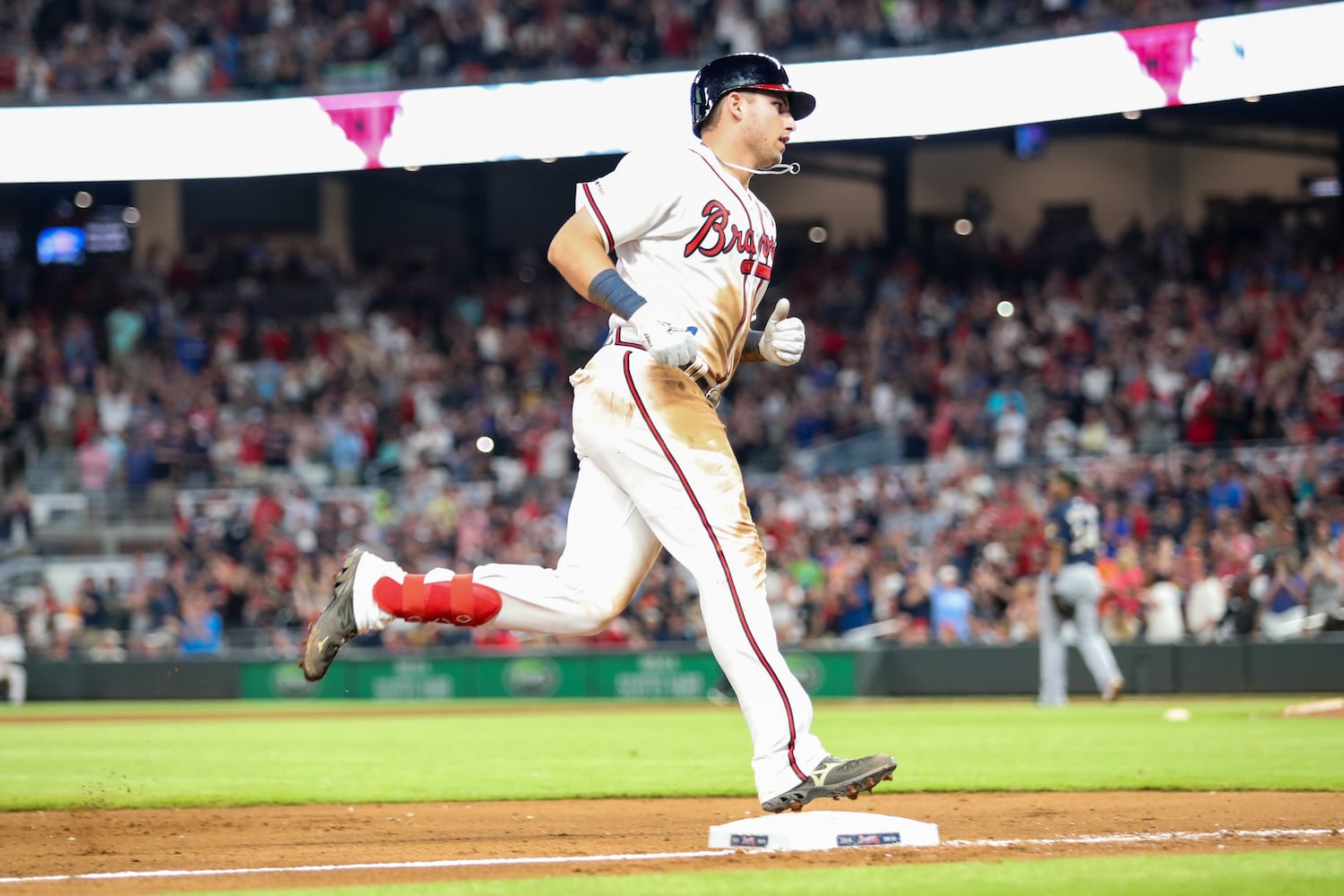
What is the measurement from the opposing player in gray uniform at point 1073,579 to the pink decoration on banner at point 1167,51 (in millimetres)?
7655

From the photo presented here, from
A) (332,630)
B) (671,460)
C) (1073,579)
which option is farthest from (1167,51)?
(332,630)

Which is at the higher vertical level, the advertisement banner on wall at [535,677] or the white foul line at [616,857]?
the white foul line at [616,857]

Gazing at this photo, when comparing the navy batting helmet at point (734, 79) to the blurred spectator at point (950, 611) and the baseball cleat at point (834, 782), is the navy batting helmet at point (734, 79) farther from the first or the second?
the blurred spectator at point (950, 611)

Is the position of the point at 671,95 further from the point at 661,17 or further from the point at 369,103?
the point at 369,103

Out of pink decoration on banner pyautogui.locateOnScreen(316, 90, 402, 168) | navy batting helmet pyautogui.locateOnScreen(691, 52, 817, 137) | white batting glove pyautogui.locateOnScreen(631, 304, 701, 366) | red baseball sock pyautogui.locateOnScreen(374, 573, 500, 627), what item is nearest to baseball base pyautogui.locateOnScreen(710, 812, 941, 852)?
red baseball sock pyautogui.locateOnScreen(374, 573, 500, 627)

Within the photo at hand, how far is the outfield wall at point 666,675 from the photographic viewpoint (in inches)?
619

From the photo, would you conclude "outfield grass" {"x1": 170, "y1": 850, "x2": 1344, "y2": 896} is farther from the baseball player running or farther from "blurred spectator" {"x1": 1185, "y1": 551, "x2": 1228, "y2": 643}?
"blurred spectator" {"x1": 1185, "y1": 551, "x2": 1228, "y2": 643}

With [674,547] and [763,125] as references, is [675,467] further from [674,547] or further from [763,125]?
[763,125]

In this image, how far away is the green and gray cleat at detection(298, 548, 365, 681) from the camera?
17.1 feet

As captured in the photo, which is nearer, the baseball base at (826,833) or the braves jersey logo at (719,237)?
the baseball base at (826,833)

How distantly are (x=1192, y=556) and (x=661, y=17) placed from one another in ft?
38.3

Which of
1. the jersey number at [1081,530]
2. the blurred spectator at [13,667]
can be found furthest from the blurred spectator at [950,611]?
the blurred spectator at [13,667]

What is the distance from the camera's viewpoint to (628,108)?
22.3 meters

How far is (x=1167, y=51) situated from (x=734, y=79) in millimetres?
15580
